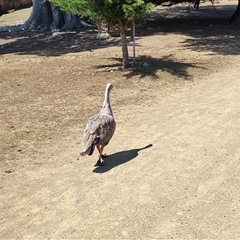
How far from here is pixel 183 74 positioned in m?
12.9

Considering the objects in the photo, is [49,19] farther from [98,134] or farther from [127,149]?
[98,134]

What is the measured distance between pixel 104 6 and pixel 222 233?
349 inches

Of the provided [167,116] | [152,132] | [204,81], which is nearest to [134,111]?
[167,116]

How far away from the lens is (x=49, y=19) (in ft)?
82.6

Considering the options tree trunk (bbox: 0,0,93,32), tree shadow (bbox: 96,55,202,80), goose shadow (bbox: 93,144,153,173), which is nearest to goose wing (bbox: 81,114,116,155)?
goose shadow (bbox: 93,144,153,173)

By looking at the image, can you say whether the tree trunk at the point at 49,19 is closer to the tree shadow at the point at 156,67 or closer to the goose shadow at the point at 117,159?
the tree shadow at the point at 156,67

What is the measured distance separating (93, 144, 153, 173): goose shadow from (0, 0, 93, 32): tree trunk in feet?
56.6

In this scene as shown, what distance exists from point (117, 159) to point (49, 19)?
1921 centimetres

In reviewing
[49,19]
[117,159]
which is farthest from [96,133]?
[49,19]

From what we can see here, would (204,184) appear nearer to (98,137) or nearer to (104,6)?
(98,137)

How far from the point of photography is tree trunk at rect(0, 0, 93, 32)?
79.0 feet

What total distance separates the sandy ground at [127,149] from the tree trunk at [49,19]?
8.58 meters

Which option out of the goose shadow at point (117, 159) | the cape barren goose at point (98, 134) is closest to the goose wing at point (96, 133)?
the cape barren goose at point (98, 134)

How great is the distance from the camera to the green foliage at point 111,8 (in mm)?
12461
